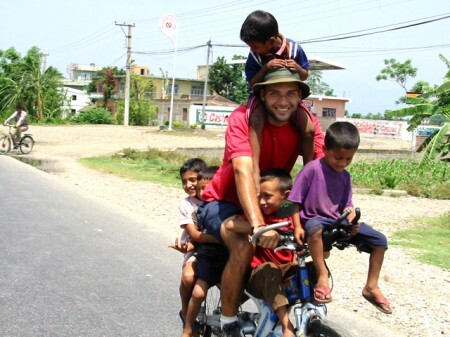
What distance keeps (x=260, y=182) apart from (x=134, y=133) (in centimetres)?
4016

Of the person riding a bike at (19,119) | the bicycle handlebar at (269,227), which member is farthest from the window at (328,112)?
the bicycle handlebar at (269,227)

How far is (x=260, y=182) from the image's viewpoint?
367 cm

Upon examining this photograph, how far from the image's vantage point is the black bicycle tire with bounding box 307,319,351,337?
3.28 metres

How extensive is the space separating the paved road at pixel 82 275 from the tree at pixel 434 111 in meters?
5.64

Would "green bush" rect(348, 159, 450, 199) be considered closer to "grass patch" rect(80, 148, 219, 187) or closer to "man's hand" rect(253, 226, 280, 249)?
"grass patch" rect(80, 148, 219, 187)

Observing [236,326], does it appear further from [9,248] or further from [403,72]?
[403,72]

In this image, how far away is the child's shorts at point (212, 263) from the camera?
4.11 m

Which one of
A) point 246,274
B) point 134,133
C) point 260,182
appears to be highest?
point 260,182

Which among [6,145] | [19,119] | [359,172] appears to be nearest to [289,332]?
[359,172]

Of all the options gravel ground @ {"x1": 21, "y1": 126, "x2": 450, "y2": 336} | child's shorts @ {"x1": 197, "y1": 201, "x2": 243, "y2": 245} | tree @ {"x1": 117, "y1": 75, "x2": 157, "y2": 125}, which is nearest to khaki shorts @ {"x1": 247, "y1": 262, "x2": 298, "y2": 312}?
child's shorts @ {"x1": 197, "y1": 201, "x2": 243, "y2": 245}

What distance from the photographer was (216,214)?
3.87 m

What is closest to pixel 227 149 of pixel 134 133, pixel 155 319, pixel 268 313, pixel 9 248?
pixel 268 313

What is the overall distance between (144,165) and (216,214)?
17.8 meters

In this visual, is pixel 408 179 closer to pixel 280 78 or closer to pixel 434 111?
pixel 434 111
